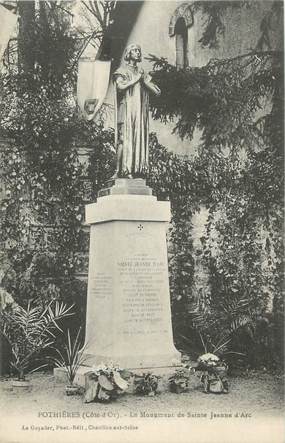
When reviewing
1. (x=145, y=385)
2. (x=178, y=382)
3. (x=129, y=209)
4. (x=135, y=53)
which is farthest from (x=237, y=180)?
(x=145, y=385)

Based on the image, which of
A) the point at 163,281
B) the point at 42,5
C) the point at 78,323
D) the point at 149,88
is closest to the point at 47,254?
the point at 78,323

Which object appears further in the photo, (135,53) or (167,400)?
(135,53)

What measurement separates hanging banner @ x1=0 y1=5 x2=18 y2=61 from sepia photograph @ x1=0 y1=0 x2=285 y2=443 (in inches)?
1.2

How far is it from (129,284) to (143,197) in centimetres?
104

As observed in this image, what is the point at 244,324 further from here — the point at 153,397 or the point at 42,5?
the point at 42,5

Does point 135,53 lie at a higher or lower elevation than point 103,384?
higher

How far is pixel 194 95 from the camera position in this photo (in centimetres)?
966

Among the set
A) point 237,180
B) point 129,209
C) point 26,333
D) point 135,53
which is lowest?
point 26,333

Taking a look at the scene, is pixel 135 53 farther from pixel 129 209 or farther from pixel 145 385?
pixel 145 385

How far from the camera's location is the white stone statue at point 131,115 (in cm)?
755

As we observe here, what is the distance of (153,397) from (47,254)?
303 centimetres

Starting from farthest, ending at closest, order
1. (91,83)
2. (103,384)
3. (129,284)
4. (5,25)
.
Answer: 1. (91,83)
2. (5,25)
3. (129,284)
4. (103,384)

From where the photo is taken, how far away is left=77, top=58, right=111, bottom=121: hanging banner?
9266mm

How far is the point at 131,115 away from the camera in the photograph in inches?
299
